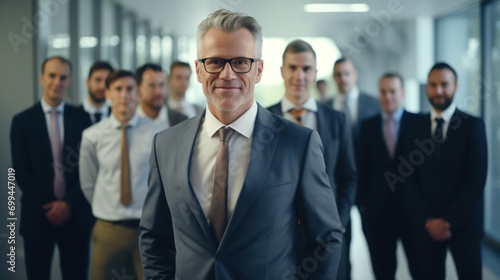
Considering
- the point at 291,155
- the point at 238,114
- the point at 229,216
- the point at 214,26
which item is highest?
the point at 214,26

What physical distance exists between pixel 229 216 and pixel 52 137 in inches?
100

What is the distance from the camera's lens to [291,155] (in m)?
1.87

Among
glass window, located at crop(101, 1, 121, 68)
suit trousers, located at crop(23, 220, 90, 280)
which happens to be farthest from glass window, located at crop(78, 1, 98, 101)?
suit trousers, located at crop(23, 220, 90, 280)

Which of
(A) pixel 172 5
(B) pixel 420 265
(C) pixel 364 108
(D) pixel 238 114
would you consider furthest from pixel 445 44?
(D) pixel 238 114

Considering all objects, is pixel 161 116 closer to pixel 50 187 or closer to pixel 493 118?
pixel 50 187

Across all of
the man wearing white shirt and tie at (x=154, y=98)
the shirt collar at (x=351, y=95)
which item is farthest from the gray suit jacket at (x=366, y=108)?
the man wearing white shirt and tie at (x=154, y=98)

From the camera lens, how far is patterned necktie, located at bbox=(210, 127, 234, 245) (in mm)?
1856

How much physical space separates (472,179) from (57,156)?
265 cm

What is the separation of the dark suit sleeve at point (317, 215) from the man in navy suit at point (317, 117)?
1.32 meters

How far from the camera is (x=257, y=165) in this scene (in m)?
1.84

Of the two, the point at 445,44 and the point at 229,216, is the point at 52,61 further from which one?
the point at 445,44

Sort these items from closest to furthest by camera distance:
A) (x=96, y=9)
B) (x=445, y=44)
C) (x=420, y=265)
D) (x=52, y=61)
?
1. (x=420, y=265)
2. (x=52, y=61)
3. (x=96, y=9)
4. (x=445, y=44)

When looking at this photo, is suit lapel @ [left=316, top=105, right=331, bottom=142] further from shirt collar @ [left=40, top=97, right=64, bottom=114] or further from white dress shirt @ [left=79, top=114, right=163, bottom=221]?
shirt collar @ [left=40, top=97, right=64, bottom=114]

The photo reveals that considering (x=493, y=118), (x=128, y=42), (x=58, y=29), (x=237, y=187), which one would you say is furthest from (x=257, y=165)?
(x=128, y=42)
